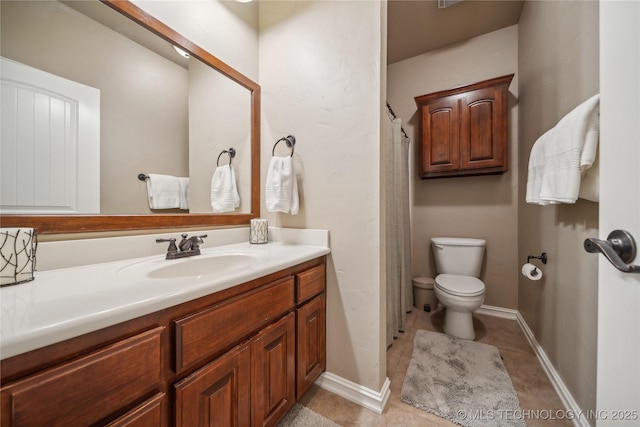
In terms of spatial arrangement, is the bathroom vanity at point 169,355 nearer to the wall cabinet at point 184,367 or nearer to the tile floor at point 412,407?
the wall cabinet at point 184,367

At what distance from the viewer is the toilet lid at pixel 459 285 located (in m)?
1.66

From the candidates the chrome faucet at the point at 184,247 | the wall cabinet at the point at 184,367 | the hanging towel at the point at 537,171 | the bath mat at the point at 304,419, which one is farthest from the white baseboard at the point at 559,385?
the chrome faucet at the point at 184,247

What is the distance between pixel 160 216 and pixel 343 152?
94 cm

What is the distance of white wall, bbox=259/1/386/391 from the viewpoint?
3.84ft

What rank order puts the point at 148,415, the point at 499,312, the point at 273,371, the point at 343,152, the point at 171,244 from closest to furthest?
1. the point at 148,415
2. the point at 273,371
3. the point at 171,244
4. the point at 343,152
5. the point at 499,312

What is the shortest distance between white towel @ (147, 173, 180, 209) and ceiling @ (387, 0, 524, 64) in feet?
7.03

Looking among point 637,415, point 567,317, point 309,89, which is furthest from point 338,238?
point 567,317

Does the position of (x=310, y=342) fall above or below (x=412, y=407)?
above

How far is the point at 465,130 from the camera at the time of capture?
2.09 metres

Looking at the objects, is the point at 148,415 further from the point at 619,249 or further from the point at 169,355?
the point at 619,249

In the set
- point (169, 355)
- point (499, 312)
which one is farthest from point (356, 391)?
point (499, 312)

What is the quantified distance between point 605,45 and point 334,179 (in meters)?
0.96

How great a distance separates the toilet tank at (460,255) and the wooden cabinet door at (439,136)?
0.67m

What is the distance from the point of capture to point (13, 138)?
0.73 m
